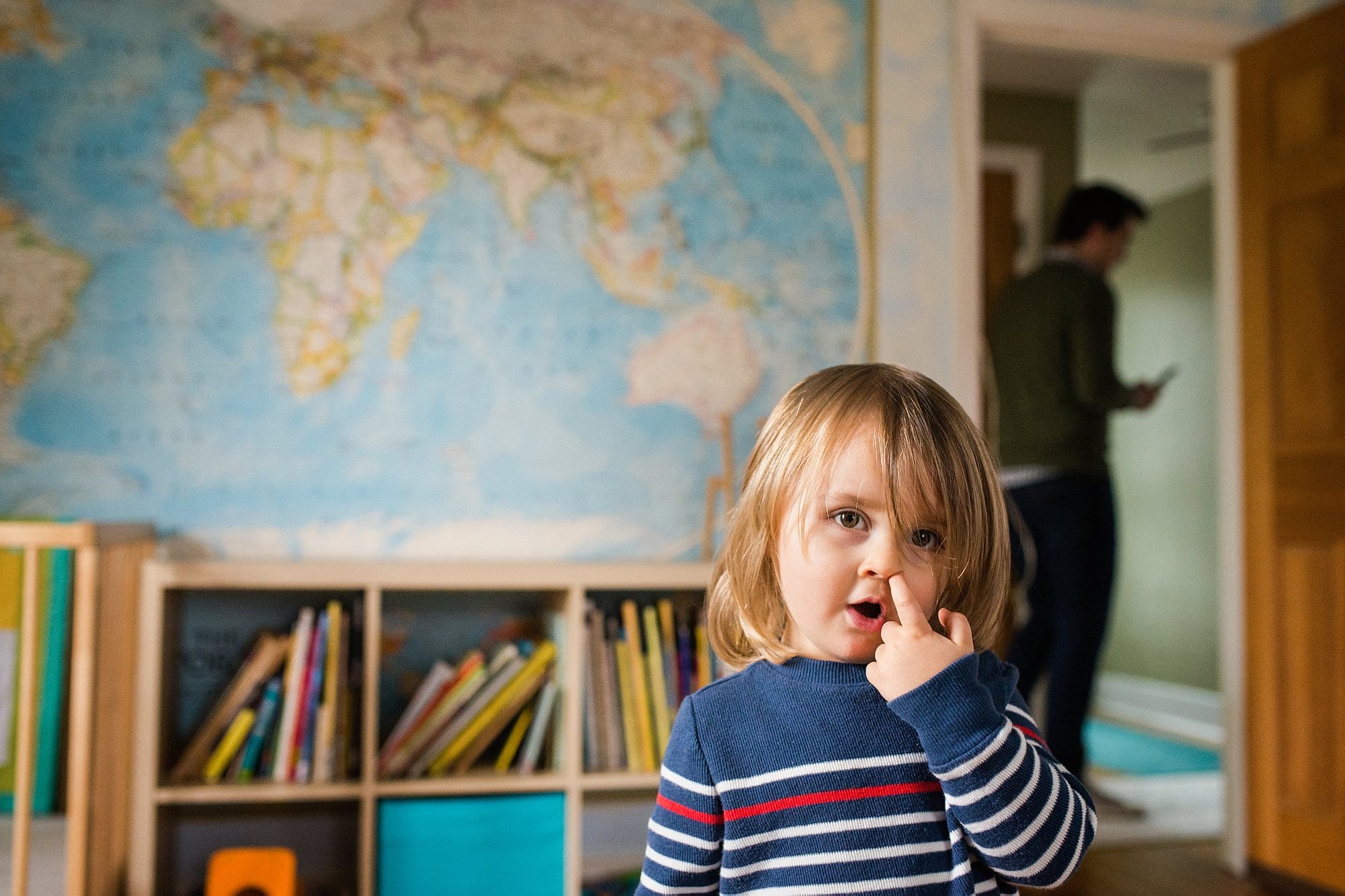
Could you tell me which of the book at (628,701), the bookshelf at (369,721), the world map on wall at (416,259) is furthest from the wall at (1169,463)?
the book at (628,701)

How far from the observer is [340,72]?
211 centimetres

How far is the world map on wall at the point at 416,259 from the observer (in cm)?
202

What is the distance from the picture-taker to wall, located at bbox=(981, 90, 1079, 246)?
375 centimetres

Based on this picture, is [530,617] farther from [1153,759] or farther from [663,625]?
[1153,759]

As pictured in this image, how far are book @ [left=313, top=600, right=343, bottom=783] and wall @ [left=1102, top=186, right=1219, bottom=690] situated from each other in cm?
360

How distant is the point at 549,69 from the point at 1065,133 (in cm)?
233

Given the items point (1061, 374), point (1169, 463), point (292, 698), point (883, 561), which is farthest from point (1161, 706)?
point (883, 561)

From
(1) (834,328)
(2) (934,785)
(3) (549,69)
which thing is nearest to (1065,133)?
(1) (834,328)

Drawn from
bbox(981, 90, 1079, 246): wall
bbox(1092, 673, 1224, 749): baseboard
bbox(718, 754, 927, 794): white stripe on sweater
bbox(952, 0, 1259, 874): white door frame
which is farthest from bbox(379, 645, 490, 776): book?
bbox(1092, 673, 1224, 749): baseboard

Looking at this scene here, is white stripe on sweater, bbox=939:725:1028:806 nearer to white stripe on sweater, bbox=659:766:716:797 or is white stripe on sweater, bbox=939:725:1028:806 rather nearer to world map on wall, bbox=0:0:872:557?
white stripe on sweater, bbox=659:766:716:797

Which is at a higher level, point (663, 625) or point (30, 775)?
point (663, 625)

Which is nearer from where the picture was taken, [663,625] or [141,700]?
[141,700]

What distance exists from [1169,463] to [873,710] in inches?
170

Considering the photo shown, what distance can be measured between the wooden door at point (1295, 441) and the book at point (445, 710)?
1654 millimetres
